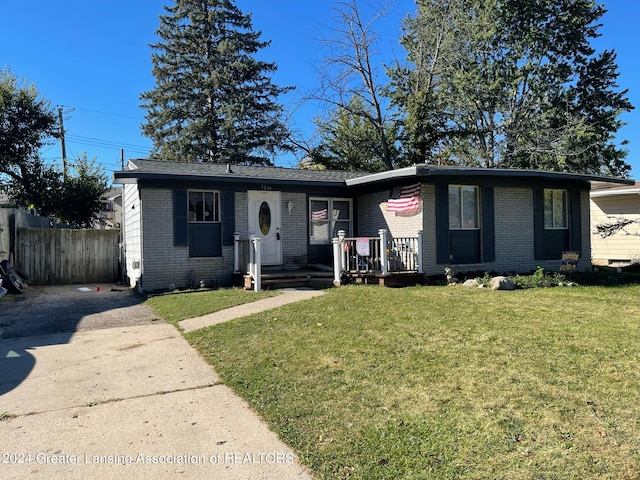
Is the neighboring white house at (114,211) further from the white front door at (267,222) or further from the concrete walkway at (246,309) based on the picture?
the concrete walkway at (246,309)

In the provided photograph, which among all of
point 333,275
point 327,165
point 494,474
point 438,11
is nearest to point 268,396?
point 494,474

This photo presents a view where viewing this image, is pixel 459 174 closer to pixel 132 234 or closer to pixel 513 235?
pixel 513 235

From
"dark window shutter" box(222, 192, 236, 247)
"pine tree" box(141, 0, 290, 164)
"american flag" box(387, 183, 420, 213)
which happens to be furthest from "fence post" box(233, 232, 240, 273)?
"pine tree" box(141, 0, 290, 164)

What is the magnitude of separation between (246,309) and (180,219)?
169 inches

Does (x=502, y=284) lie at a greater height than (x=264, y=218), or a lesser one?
lesser

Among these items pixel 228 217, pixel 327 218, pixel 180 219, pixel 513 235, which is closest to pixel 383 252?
pixel 327 218

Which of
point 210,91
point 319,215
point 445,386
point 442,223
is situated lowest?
point 445,386

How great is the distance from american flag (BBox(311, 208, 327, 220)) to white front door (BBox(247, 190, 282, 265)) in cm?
115

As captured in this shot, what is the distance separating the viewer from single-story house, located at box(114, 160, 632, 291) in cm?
1121

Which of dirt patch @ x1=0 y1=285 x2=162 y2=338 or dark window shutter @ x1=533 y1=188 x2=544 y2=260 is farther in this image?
dark window shutter @ x1=533 y1=188 x2=544 y2=260

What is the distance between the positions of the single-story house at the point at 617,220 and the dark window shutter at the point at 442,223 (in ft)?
25.8

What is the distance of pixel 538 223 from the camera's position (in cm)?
1298

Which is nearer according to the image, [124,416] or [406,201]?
[124,416]

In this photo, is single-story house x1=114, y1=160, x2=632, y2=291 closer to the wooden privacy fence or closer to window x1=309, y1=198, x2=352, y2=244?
window x1=309, y1=198, x2=352, y2=244
